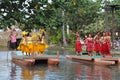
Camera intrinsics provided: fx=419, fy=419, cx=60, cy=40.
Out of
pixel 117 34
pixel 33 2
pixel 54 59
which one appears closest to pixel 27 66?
pixel 54 59

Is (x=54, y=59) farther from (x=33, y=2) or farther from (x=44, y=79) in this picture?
(x=33, y=2)

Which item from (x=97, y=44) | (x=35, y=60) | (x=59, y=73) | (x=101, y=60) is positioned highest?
(x=97, y=44)

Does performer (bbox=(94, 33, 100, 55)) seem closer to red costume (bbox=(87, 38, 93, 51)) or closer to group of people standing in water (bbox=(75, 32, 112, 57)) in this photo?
group of people standing in water (bbox=(75, 32, 112, 57))

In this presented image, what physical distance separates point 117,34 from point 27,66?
34.8 metres

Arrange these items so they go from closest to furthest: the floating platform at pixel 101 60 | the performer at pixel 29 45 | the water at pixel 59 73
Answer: the water at pixel 59 73 < the floating platform at pixel 101 60 < the performer at pixel 29 45

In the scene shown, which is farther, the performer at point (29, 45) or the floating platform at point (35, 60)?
the performer at point (29, 45)

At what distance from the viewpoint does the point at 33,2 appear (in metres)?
7.72

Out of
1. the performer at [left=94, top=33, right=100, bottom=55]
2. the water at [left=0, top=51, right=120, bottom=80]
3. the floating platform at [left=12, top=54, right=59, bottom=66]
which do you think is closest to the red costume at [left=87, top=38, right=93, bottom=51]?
the performer at [left=94, top=33, right=100, bottom=55]

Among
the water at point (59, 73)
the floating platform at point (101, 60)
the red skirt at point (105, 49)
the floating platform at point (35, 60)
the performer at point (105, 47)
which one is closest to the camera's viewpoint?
the water at point (59, 73)

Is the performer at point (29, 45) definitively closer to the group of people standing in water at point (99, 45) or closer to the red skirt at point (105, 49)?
the group of people standing in water at point (99, 45)

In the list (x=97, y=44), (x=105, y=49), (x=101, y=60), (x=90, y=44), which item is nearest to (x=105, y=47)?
(x=105, y=49)

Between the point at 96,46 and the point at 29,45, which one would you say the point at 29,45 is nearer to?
the point at 29,45

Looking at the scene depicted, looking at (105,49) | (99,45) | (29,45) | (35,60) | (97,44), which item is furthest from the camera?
(97,44)

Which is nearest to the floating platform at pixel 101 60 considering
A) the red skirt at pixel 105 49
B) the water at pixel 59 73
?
the red skirt at pixel 105 49
